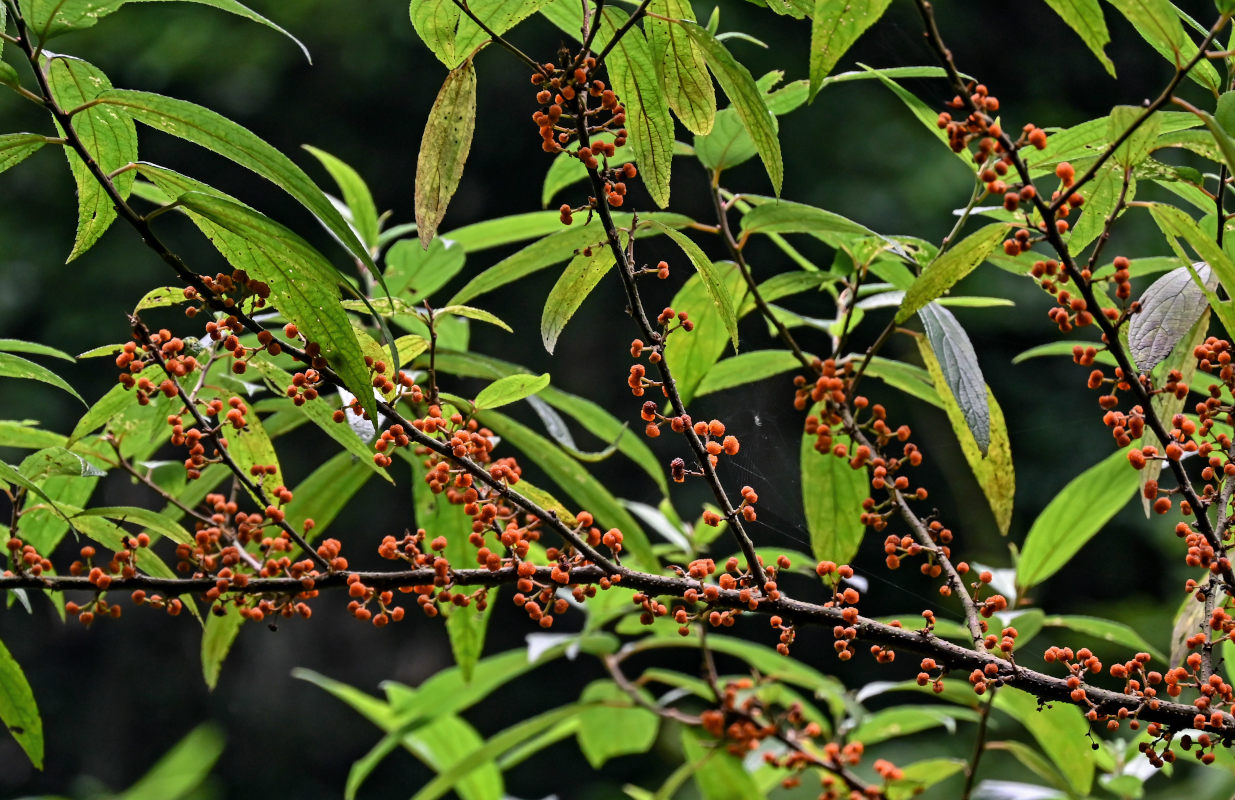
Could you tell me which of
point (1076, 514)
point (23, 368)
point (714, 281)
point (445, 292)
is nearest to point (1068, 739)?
point (1076, 514)

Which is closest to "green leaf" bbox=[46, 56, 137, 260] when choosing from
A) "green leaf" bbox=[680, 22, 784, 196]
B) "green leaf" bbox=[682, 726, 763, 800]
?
"green leaf" bbox=[680, 22, 784, 196]

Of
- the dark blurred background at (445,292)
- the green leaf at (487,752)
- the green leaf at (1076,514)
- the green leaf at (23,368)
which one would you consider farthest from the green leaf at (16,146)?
the dark blurred background at (445,292)

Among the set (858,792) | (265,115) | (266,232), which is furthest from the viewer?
(265,115)

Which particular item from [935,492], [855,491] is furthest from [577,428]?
[855,491]

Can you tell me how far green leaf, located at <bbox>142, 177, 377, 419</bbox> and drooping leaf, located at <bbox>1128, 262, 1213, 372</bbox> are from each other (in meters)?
0.56

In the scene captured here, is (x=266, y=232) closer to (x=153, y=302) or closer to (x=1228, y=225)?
(x=153, y=302)

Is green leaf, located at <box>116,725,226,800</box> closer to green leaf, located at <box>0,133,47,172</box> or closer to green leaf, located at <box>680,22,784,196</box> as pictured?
green leaf, located at <box>0,133,47,172</box>

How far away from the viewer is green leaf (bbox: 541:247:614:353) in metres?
0.86

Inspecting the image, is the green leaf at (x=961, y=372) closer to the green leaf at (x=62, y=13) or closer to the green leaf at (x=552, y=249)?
the green leaf at (x=552, y=249)

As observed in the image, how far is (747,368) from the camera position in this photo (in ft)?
4.30

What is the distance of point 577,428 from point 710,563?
5282mm

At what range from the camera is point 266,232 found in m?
0.72

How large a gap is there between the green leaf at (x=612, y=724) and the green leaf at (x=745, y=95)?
1119 mm

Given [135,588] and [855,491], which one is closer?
[135,588]
